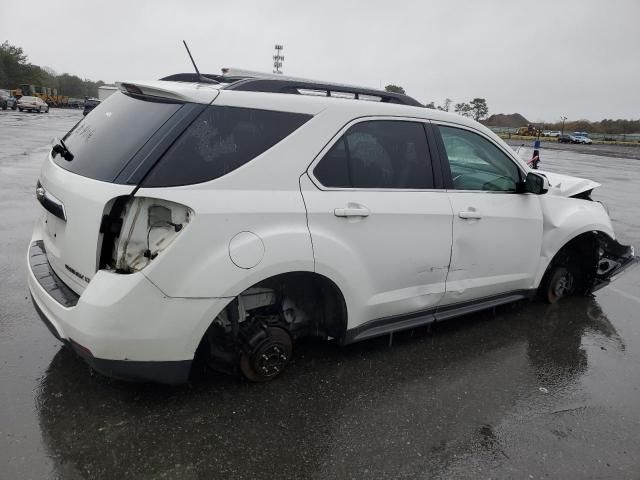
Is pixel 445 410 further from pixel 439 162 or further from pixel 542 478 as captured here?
pixel 439 162

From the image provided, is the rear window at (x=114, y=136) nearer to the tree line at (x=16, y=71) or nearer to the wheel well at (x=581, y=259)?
the wheel well at (x=581, y=259)

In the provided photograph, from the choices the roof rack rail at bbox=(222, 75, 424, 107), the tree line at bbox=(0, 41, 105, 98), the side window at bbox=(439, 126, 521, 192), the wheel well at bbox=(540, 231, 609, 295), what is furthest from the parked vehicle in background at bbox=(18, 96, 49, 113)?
the wheel well at bbox=(540, 231, 609, 295)

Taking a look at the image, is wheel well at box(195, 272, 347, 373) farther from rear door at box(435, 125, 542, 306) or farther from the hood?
the hood


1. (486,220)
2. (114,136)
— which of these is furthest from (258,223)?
(486,220)

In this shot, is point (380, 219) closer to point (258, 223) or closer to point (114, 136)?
point (258, 223)

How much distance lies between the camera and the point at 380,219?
311 centimetres

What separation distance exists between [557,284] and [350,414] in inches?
115

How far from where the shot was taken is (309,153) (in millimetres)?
2912

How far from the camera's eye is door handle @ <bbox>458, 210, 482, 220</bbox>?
3.54 metres

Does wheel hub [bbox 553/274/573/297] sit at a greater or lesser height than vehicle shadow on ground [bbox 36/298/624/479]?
greater

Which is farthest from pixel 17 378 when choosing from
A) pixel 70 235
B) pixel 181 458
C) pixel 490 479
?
pixel 490 479

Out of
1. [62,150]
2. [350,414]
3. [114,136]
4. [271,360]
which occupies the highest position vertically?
[114,136]

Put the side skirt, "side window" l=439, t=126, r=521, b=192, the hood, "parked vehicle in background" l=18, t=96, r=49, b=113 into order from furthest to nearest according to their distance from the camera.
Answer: "parked vehicle in background" l=18, t=96, r=49, b=113
the hood
"side window" l=439, t=126, r=521, b=192
the side skirt

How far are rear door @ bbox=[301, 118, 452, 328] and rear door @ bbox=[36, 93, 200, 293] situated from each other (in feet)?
3.09
